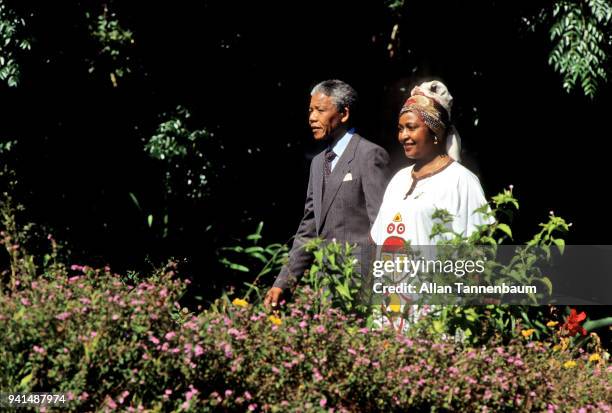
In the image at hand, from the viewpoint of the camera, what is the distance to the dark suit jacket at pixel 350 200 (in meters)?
6.19

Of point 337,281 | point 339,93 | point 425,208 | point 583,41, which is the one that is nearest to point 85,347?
point 337,281

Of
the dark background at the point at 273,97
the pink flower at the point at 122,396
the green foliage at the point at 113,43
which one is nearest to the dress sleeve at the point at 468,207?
the pink flower at the point at 122,396

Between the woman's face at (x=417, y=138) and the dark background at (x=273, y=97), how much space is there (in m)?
2.24

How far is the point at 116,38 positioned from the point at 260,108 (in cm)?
142

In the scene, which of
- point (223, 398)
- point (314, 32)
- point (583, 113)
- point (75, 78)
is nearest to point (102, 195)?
point (75, 78)

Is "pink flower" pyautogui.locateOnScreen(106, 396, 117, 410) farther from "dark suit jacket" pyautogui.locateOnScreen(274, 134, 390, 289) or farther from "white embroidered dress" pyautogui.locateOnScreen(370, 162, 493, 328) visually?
"dark suit jacket" pyautogui.locateOnScreen(274, 134, 390, 289)

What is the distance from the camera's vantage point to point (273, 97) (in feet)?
29.6

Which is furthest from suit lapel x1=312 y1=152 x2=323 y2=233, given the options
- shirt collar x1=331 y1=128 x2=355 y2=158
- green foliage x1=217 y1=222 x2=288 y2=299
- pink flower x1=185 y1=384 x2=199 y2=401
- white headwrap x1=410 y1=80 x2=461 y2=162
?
pink flower x1=185 y1=384 x2=199 y2=401

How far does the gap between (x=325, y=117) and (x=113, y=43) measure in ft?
10.0

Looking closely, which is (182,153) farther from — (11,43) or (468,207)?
(468,207)

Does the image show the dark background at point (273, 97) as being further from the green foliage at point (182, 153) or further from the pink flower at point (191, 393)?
the pink flower at point (191, 393)

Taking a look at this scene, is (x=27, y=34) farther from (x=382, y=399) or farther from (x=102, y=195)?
(x=382, y=399)

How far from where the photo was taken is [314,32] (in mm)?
8844

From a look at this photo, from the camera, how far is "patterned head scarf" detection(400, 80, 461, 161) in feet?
18.8
